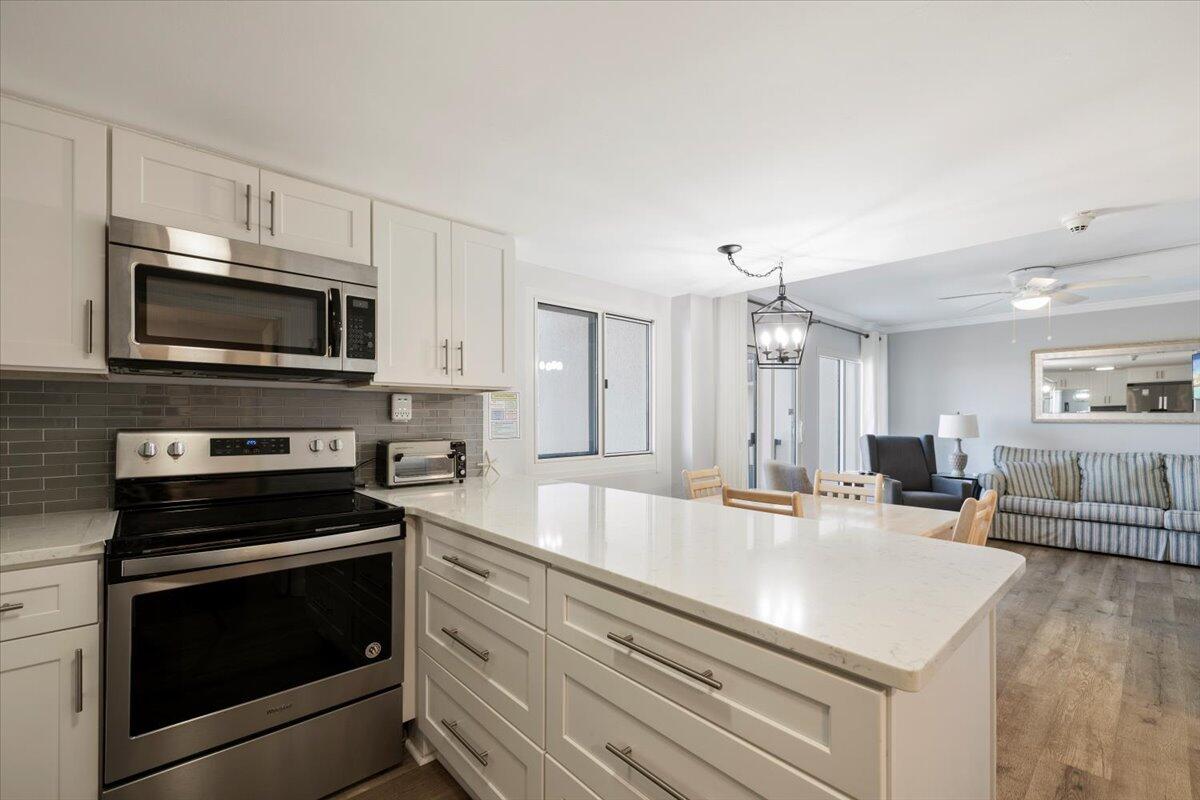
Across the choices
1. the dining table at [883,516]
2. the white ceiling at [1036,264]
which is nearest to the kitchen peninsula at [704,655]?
the dining table at [883,516]

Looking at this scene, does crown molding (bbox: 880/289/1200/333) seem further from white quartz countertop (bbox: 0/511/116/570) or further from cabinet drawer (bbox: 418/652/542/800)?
white quartz countertop (bbox: 0/511/116/570)

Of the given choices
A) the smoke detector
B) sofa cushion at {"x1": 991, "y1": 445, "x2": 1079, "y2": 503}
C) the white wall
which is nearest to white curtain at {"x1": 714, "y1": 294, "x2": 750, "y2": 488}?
the white wall

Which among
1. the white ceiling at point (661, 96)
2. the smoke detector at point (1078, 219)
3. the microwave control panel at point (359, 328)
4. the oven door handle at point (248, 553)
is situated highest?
the white ceiling at point (661, 96)

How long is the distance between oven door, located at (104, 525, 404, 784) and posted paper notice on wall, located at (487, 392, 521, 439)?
1.23 metres

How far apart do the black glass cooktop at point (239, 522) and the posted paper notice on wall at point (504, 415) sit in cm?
105

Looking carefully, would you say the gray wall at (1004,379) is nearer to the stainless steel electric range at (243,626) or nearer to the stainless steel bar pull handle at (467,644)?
the stainless steel bar pull handle at (467,644)

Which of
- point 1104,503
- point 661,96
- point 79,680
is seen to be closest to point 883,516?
point 661,96

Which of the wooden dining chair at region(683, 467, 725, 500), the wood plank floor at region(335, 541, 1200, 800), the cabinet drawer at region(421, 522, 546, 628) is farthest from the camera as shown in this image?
the wooden dining chair at region(683, 467, 725, 500)

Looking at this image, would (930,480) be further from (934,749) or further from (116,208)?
(116,208)

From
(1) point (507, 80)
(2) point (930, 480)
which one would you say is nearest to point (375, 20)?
(1) point (507, 80)

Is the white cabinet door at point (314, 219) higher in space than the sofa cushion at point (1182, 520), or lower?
higher

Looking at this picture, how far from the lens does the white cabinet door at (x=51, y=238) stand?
153 cm

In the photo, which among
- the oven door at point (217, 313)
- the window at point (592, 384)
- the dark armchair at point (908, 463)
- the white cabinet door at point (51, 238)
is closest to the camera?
the white cabinet door at point (51, 238)

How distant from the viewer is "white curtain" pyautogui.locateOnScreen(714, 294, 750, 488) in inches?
171
